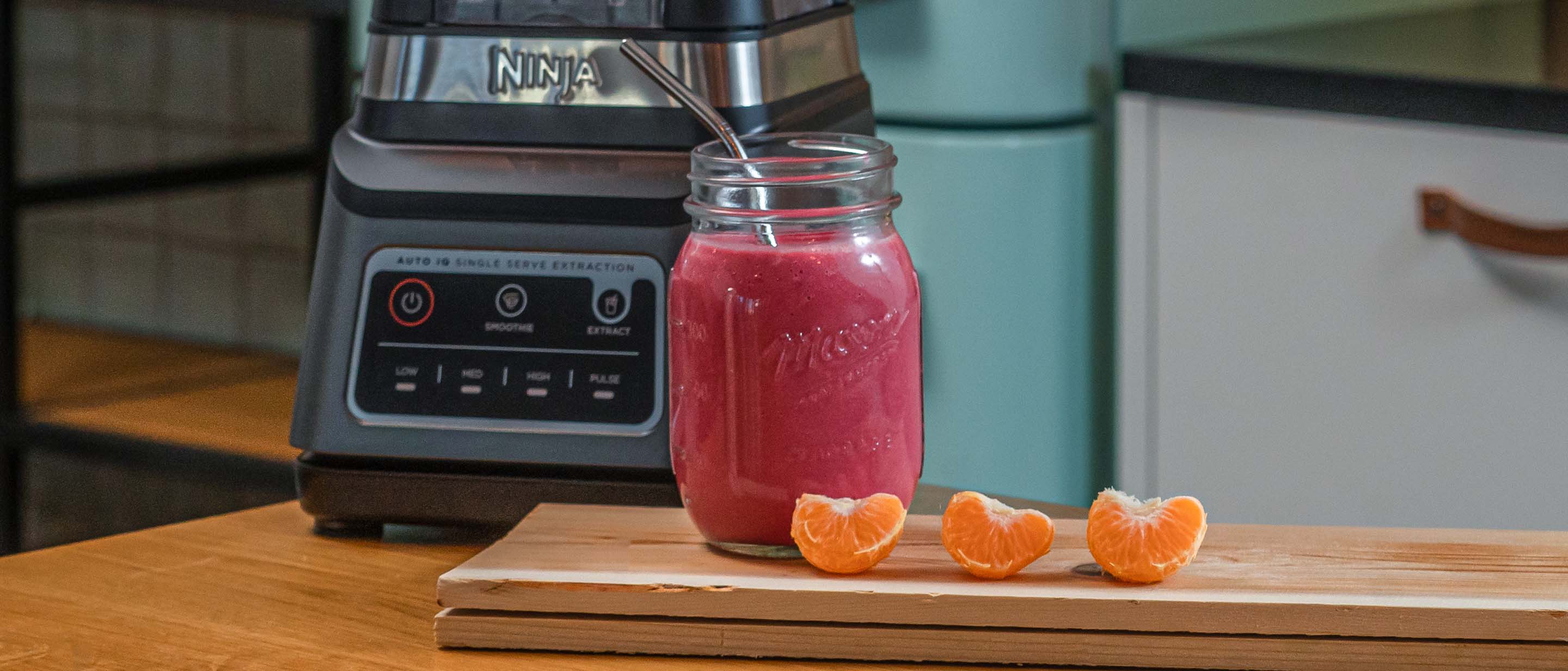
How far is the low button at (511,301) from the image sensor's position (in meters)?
0.85

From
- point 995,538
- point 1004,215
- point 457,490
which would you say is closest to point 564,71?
point 457,490

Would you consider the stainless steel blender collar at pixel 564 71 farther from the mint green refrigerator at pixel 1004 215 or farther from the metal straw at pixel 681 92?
the mint green refrigerator at pixel 1004 215

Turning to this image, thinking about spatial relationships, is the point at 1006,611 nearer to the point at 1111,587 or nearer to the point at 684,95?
the point at 1111,587

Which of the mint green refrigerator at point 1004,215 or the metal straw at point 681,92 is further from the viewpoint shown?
the mint green refrigerator at point 1004,215

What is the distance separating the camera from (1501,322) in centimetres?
146

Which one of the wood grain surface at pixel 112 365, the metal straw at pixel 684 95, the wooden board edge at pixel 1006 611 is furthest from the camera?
the wood grain surface at pixel 112 365

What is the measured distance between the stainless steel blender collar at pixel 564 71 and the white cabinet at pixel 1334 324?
83 cm

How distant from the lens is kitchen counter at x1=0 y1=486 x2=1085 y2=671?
26.5 inches

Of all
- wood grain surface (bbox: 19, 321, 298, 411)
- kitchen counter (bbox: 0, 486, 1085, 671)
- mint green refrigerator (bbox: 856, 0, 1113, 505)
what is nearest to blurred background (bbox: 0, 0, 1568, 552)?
mint green refrigerator (bbox: 856, 0, 1113, 505)

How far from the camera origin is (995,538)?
67 cm

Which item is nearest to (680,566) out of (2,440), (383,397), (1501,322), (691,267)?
(691,267)

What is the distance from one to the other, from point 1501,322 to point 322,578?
1.09 meters

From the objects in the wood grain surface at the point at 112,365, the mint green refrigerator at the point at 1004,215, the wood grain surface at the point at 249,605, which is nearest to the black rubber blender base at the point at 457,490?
the wood grain surface at the point at 249,605

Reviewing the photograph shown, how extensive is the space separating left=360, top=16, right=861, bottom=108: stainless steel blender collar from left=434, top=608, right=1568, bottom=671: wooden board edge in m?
0.29
